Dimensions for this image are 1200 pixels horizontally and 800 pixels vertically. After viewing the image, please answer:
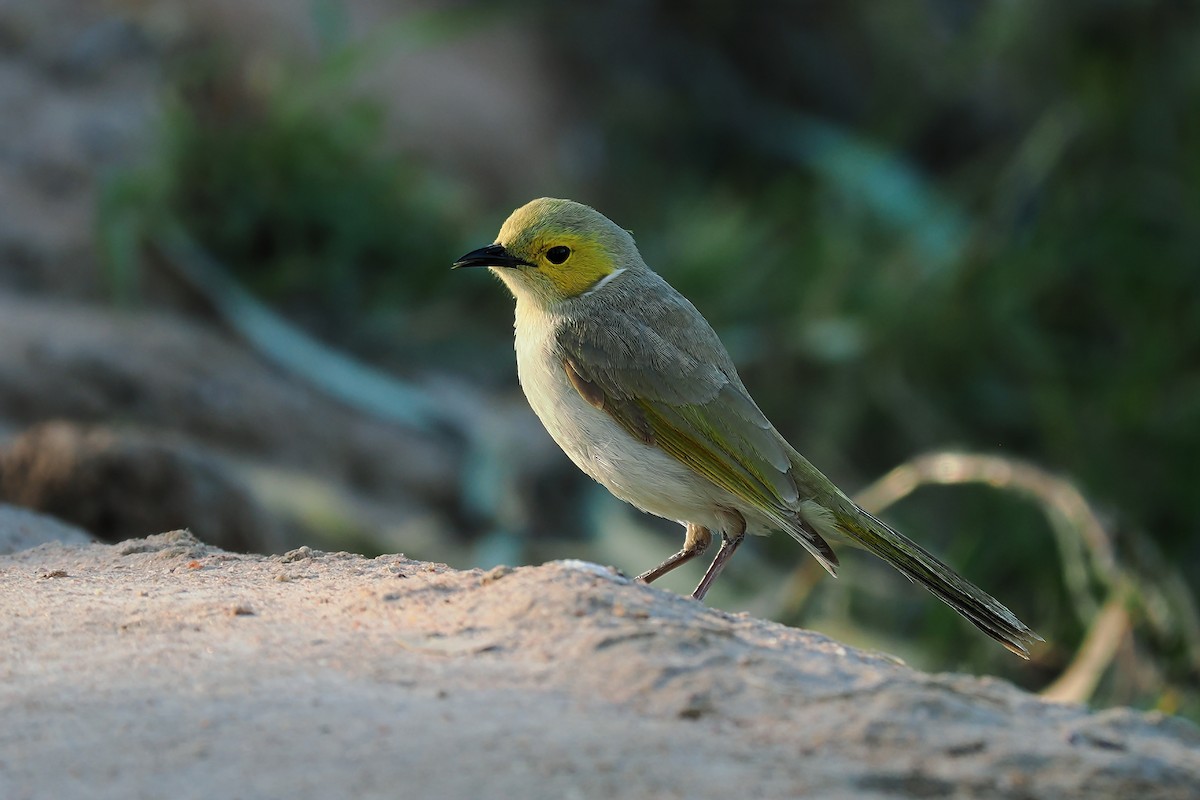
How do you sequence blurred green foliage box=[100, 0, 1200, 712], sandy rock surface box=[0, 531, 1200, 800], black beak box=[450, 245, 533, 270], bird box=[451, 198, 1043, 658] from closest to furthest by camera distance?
sandy rock surface box=[0, 531, 1200, 800] < bird box=[451, 198, 1043, 658] < black beak box=[450, 245, 533, 270] < blurred green foliage box=[100, 0, 1200, 712]

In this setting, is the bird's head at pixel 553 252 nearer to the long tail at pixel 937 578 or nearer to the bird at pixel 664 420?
the bird at pixel 664 420

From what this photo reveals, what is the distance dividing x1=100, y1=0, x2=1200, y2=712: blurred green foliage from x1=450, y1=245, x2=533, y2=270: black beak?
2.93 m

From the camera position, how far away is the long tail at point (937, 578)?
372cm

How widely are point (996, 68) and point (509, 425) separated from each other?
8.30m

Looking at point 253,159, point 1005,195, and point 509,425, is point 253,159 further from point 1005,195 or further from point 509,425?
point 1005,195

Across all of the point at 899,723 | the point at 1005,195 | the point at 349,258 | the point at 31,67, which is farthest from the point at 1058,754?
the point at 1005,195

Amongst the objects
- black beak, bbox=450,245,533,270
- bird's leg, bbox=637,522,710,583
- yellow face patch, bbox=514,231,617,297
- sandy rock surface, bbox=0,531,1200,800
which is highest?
yellow face patch, bbox=514,231,617,297

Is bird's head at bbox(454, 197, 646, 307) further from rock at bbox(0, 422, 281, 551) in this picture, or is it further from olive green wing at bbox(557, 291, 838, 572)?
rock at bbox(0, 422, 281, 551)

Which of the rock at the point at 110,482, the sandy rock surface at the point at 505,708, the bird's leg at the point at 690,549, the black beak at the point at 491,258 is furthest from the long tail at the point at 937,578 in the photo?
the rock at the point at 110,482

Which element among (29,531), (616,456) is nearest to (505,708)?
(616,456)

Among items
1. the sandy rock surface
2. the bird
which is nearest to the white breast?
the bird

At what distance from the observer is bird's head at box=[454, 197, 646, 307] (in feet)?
14.1

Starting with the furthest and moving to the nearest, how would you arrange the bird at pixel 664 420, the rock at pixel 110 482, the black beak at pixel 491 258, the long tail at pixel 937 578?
the rock at pixel 110 482 < the black beak at pixel 491 258 < the bird at pixel 664 420 < the long tail at pixel 937 578

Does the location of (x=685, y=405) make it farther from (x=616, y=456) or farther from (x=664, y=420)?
Result: (x=616, y=456)
